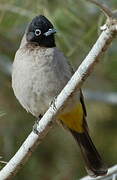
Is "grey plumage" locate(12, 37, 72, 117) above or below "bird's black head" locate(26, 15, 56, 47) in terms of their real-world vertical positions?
below

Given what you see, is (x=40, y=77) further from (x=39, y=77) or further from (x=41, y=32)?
(x=41, y=32)

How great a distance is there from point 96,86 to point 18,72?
7.13 feet

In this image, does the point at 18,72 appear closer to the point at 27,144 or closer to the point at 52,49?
the point at 52,49

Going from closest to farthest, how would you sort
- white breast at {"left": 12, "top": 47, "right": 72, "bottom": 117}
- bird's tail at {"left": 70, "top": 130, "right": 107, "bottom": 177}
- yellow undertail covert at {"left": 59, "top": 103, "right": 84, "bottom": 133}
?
white breast at {"left": 12, "top": 47, "right": 72, "bottom": 117}
yellow undertail covert at {"left": 59, "top": 103, "right": 84, "bottom": 133}
bird's tail at {"left": 70, "top": 130, "right": 107, "bottom": 177}

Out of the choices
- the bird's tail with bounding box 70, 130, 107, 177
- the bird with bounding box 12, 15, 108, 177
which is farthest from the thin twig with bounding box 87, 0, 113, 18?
the bird's tail with bounding box 70, 130, 107, 177

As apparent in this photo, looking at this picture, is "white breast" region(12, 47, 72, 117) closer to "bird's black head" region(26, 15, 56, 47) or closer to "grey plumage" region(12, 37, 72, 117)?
"grey plumage" region(12, 37, 72, 117)

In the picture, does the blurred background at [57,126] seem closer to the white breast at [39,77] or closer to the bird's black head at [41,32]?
the bird's black head at [41,32]

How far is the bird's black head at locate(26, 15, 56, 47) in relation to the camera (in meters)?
4.26

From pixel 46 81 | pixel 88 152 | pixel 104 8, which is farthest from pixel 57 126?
pixel 104 8

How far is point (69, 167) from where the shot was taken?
548 cm

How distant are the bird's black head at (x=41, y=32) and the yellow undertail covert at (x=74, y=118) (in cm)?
44

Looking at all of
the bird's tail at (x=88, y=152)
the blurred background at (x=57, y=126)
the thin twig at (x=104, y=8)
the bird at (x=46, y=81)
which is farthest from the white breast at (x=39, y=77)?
the thin twig at (x=104, y=8)

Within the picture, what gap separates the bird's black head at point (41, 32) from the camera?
4262 millimetres

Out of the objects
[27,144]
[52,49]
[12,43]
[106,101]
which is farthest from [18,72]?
[12,43]
